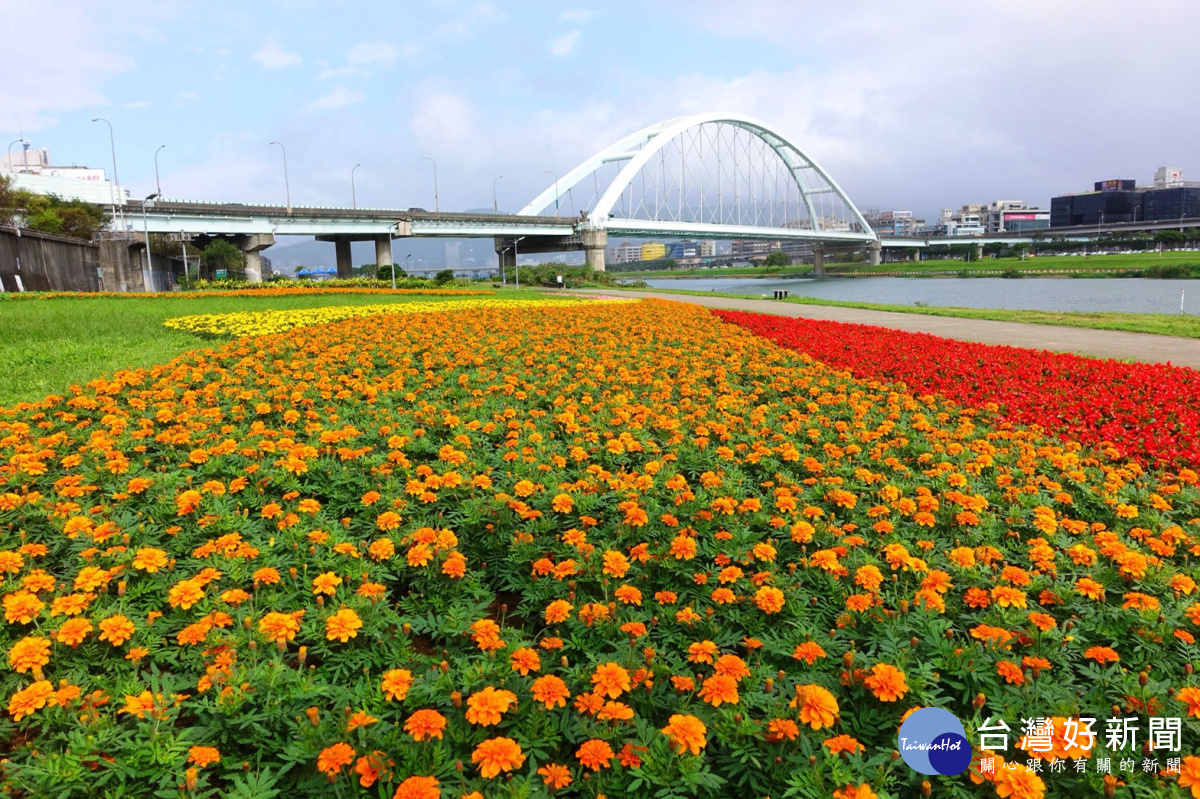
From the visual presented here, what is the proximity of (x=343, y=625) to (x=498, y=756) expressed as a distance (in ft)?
2.90

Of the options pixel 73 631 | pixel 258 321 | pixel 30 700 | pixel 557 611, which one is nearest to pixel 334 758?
pixel 557 611

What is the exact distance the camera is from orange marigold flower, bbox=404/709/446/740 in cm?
198

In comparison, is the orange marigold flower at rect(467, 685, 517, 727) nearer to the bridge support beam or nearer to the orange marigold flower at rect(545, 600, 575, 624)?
the orange marigold flower at rect(545, 600, 575, 624)

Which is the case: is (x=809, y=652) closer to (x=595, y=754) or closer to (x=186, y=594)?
(x=595, y=754)

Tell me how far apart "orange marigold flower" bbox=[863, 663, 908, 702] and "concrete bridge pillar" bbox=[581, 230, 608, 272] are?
6158 cm

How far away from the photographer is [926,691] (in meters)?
2.39

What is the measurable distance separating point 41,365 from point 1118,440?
446 inches

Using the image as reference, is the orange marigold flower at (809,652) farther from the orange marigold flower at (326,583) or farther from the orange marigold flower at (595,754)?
the orange marigold flower at (326,583)

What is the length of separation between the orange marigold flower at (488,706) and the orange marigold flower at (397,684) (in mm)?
266

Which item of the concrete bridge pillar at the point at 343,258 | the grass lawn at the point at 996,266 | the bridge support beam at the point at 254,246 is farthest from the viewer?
the grass lawn at the point at 996,266

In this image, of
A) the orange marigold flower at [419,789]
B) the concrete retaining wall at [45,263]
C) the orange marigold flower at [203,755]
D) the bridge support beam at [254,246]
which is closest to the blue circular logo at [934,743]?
the orange marigold flower at [419,789]

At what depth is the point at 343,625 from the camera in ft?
8.08

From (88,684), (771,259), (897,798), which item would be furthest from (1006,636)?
(771,259)

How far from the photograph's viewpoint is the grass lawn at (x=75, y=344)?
7125 mm
